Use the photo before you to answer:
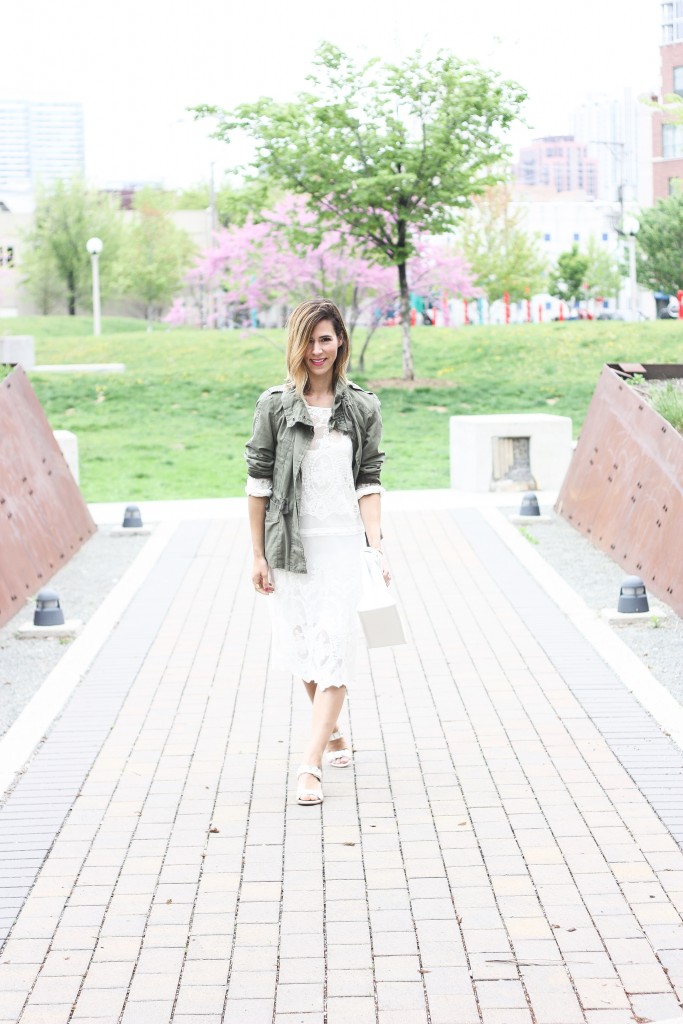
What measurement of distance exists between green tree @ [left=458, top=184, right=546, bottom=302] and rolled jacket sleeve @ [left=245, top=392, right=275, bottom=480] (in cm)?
5639

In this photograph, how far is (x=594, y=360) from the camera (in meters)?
28.6

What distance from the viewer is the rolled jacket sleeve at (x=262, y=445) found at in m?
5.50

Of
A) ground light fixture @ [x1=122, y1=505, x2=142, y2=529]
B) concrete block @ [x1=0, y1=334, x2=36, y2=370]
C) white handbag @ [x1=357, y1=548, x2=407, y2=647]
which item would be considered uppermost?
concrete block @ [x1=0, y1=334, x2=36, y2=370]

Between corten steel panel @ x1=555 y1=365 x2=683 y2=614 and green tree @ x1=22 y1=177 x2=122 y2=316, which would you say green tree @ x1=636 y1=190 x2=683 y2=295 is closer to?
green tree @ x1=22 y1=177 x2=122 y2=316

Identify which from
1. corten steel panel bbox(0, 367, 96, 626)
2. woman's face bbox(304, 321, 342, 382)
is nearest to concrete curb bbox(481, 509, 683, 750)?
woman's face bbox(304, 321, 342, 382)

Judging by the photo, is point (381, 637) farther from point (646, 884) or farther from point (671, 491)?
point (671, 491)

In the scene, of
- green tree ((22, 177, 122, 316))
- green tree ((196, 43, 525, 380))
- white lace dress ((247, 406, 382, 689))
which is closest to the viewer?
white lace dress ((247, 406, 382, 689))

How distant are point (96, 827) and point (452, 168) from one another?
2105 centimetres

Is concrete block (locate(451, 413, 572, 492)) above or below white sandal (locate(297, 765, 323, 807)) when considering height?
above

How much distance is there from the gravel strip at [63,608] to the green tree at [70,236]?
44416 mm

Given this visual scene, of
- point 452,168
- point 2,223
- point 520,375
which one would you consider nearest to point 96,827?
point 452,168

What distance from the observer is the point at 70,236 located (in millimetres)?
55594

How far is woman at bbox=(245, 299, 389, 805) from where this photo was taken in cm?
549

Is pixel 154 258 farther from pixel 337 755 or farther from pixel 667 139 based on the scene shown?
pixel 337 755
